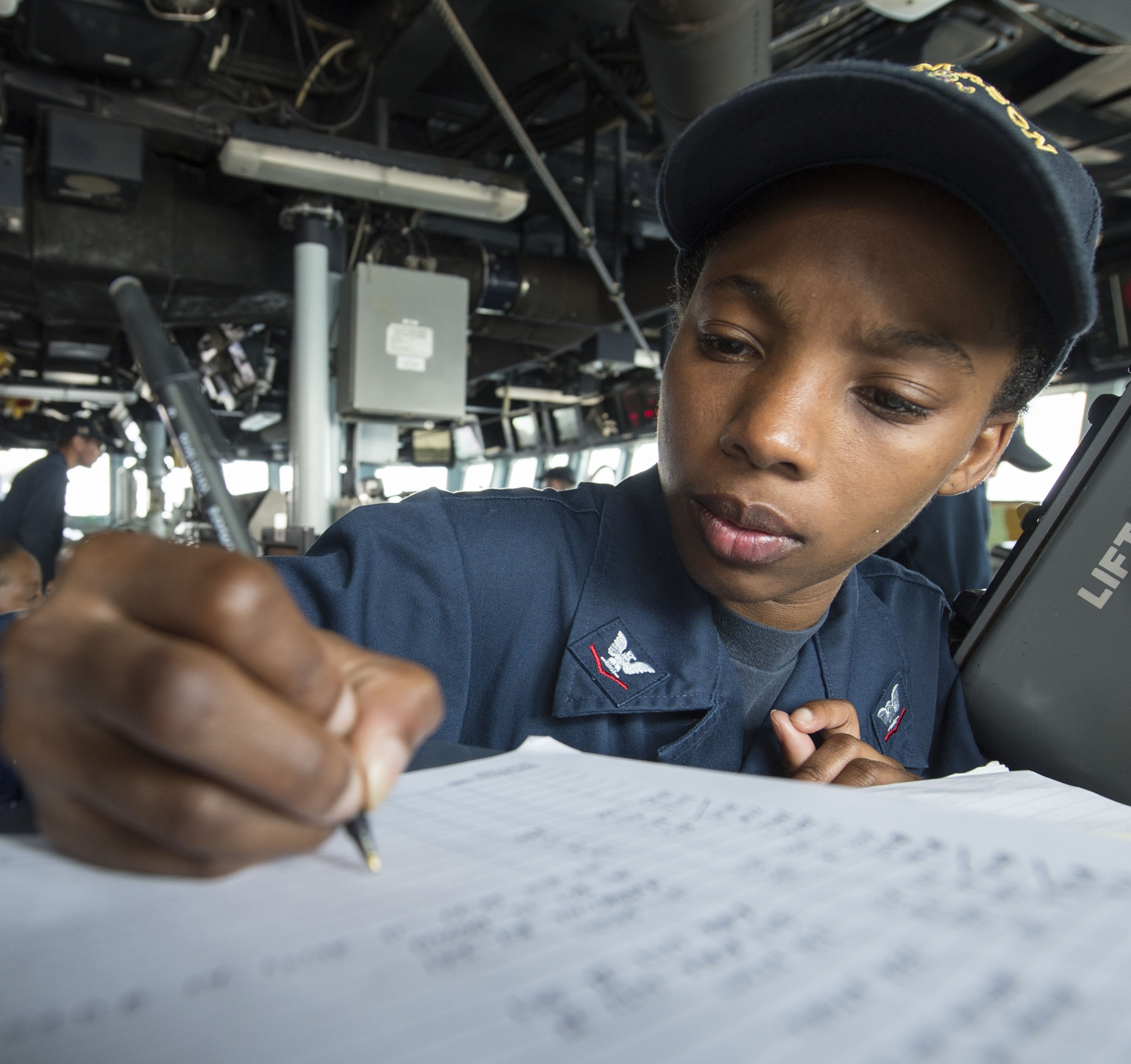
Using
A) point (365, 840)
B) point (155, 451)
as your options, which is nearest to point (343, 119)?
point (365, 840)

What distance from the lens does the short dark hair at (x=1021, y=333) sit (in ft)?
2.34

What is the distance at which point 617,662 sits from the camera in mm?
774

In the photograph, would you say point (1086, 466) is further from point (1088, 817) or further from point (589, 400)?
point (589, 400)

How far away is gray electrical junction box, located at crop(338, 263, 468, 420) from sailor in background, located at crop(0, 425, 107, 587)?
8.14 ft

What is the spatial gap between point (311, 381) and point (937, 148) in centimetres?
207

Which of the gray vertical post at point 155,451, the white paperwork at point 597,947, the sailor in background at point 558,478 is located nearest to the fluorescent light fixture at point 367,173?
the white paperwork at point 597,947

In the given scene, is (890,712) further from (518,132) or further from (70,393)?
(70,393)

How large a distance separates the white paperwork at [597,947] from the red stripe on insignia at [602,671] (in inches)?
13.1

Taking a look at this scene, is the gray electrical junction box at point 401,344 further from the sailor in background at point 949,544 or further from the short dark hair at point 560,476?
the short dark hair at point 560,476

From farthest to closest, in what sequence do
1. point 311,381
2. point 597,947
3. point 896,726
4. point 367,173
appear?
point 311,381 → point 367,173 → point 896,726 → point 597,947

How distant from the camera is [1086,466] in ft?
2.89

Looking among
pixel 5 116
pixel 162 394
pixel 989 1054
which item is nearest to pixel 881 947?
pixel 989 1054

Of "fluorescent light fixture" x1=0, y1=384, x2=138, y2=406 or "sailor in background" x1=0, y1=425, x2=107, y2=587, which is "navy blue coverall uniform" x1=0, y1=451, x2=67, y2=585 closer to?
"sailor in background" x1=0, y1=425, x2=107, y2=587

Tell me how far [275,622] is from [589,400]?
6417mm
